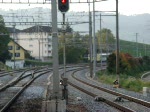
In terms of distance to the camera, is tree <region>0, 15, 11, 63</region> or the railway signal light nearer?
the railway signal light

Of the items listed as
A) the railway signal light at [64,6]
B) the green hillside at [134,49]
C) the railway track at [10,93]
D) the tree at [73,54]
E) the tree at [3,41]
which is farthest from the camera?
the green hillside at [134,49]

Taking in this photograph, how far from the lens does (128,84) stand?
124 feet

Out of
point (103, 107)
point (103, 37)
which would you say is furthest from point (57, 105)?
point (103, 37)

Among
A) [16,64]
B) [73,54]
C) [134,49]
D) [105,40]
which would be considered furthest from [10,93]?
[134,49]

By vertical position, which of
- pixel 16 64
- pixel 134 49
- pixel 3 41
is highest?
pixel 3 41

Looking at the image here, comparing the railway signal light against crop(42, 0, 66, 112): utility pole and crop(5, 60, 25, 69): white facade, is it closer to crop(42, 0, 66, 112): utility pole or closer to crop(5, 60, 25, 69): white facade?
crop(42, 0, 66, 112): utility pole

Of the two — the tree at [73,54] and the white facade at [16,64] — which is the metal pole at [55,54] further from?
the tree at [73,54]

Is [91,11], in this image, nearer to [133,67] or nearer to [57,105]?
[133,67]

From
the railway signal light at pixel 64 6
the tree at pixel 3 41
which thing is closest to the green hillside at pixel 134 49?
the tree at pixel 3 41

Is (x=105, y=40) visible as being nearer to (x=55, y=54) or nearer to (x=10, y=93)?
(x=10, y=93)

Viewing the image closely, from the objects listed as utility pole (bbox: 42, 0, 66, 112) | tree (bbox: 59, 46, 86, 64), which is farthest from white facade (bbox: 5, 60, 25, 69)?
utility pole (bbox: 42, 0, 66, 112)

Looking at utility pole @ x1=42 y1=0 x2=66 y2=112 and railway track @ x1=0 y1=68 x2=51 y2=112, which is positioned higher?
utility pole @ x1=42 y1=0 x2=66 y2=112

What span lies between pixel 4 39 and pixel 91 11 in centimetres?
Result: 4227

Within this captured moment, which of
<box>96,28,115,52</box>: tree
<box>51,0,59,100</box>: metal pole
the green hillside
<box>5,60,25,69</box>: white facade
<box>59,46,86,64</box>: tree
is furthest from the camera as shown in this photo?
the green hillside
